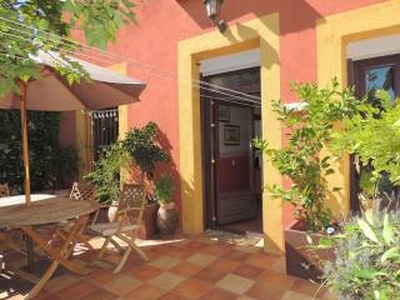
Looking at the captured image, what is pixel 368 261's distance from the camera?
165 centimetres

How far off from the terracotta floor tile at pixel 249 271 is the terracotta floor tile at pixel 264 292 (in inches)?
8.8

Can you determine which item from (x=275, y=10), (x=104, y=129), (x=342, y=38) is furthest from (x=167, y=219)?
(x=342, y=38)

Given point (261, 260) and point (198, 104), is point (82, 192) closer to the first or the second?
point (198, 104)

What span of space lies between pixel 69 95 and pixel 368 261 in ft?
12.6

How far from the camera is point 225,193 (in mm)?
5848

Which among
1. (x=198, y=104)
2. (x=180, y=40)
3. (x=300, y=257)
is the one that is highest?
(x=180, y=40)

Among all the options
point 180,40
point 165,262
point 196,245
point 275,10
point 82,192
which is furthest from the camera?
point 180,40

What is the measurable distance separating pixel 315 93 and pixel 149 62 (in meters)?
3.25

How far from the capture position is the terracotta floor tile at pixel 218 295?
3201 millimetres

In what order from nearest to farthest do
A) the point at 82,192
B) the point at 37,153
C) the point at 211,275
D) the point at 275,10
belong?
the point at 211,275
the point at 275,10
the point at 82,192
the point at 37,153

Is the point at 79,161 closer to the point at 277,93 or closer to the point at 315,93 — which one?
the point at 277,93

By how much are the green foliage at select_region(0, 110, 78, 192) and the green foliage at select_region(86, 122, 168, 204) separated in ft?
5.20

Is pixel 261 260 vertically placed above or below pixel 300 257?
below

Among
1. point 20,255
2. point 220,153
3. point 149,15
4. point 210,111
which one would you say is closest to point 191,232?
point 220,153
